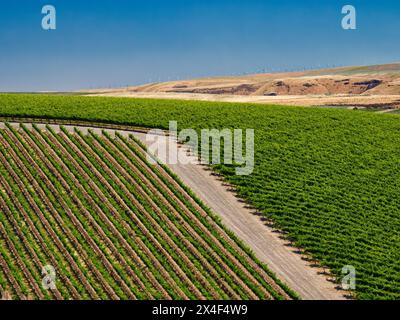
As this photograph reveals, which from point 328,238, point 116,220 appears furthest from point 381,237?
point 116,220

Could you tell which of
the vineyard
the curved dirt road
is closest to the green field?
the curved dirt road

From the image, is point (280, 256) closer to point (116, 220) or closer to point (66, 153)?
point (116, 220)

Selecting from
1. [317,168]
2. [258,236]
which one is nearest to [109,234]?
[258,236]

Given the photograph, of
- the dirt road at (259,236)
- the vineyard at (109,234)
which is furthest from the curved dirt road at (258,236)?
the vineyard at (109,234)

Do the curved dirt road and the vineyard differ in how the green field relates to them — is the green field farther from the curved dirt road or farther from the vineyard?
the vineyard

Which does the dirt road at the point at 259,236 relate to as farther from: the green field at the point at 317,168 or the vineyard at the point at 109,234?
the green field at the point at 317,168
